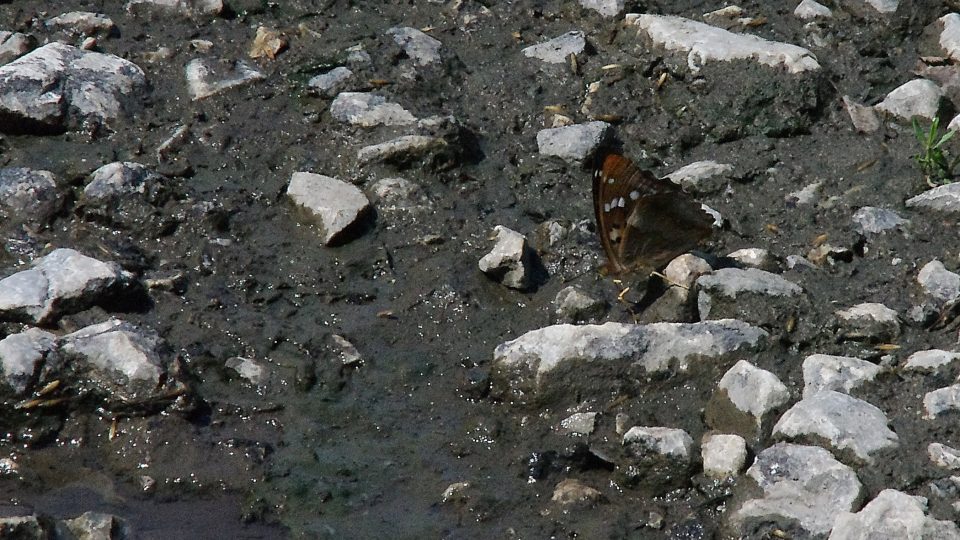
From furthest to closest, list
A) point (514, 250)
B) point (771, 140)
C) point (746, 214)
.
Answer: point (771, 140)
point (746, 214)
point (514, 250)

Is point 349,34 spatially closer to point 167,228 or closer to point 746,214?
point 167,228

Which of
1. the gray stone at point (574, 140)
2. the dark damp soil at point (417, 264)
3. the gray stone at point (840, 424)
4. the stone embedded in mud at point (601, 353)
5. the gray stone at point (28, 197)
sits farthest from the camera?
the gray stone at point (574, 140)

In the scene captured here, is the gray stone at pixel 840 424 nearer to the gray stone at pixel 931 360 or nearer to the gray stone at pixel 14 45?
the gray stone at pixel 931 360

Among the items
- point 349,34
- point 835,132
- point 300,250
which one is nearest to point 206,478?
point 300,250

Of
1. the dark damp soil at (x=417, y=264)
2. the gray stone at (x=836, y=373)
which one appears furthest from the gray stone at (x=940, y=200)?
Answer: the gray stone at (x=836, y=373)

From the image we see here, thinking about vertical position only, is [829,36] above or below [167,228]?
above

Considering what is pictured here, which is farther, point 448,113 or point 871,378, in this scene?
point 448,113

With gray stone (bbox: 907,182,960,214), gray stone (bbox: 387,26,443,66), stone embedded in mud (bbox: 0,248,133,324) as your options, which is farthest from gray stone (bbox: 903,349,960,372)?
stone embedded in mud (bbox: 0,248,133,324)
